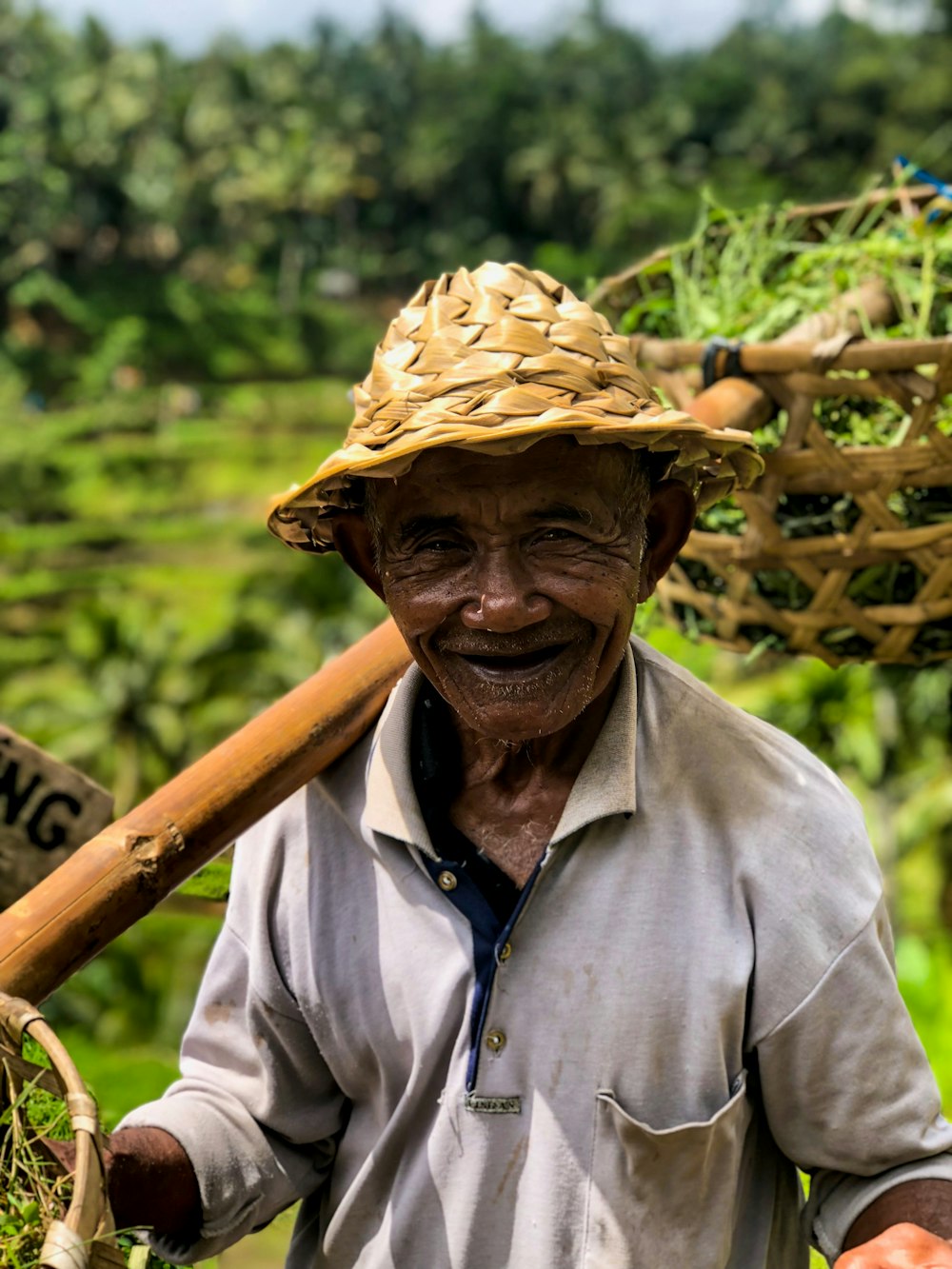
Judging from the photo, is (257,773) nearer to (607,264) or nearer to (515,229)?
(607,264)

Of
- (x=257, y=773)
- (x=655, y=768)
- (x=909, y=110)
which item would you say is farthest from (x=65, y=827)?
(x=909, y=110)

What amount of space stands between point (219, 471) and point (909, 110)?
2501cm

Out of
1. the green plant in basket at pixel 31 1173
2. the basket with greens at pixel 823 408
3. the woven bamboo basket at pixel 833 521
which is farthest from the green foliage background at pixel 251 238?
the green plant in basket at pixel 31 1173

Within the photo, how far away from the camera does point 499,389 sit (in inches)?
47.1

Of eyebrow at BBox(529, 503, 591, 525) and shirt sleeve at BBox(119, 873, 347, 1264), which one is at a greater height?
eyebrow at BBox(529, 503, 591, 525)

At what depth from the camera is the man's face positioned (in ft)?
4.15

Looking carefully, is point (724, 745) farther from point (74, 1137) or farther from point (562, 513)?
point (74, 1137)

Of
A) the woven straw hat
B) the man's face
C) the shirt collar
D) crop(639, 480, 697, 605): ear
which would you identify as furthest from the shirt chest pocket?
the woven straw hat

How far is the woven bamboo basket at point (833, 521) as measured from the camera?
5.95 feet

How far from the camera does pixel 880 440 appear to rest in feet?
6.66

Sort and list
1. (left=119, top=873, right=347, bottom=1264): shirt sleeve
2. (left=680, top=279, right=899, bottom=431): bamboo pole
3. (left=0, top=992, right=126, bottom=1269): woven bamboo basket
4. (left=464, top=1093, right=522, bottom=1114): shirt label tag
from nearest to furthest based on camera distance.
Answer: (left=0, top=992, right=126, bottom=1269): woven bamboo basket
(left=464, top=1093, right=522, bottom=1114): shirt label tag
(left=119, top=873, right=347, bottom=1264): shirt sleeve
(left=680, top=279, right=899, bottom=431): bamboo pole

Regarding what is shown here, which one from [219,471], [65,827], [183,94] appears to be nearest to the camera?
[65,827]

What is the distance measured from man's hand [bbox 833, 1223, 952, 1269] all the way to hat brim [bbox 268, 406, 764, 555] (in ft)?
2.33

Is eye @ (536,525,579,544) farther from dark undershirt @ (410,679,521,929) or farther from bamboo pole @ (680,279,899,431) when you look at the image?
bamboo pole @ (680,279,899,431)
